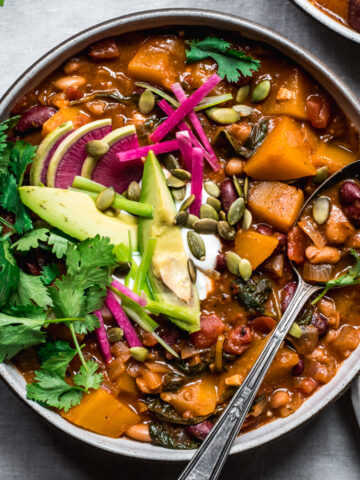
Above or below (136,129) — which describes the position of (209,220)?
below

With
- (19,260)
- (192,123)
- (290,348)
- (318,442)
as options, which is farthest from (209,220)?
(318,442)

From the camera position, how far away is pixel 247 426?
3299 millimetres

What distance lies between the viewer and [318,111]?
3289 millimetres

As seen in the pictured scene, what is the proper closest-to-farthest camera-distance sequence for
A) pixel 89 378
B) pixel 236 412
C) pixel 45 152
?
pixel 236 412 < pixel 89 378 < pixel 45 152

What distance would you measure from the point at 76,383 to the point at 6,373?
0.37 metres

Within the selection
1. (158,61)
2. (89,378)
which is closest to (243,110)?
(158,61)

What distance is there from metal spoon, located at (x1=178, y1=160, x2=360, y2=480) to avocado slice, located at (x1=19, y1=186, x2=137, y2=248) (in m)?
0.92

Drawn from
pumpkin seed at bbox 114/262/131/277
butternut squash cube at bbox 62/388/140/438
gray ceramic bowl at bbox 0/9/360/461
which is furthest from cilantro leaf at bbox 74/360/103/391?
pumpkin seed at bbox 114/262/131/277

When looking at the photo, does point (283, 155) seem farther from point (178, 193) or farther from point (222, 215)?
point (178, 193)

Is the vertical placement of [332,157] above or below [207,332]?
above

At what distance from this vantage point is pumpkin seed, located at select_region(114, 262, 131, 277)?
3.18 meters

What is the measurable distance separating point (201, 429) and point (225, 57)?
196cm

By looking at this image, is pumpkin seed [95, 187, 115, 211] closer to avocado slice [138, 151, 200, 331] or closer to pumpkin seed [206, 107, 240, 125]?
avocado slice [138, 151, 200, 331]

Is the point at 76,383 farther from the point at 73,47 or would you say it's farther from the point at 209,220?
the point at 73,47
